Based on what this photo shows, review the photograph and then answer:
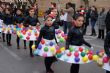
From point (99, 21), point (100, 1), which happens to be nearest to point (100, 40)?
point (99, 21)

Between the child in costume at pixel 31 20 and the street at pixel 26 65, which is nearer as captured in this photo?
the street at pixel 26 65

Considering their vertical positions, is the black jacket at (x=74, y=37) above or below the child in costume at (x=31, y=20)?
above

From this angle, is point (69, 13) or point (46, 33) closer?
point (46, 33)

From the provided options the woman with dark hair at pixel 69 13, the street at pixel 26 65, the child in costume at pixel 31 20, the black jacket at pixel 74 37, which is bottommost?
the street at pixel 26 65

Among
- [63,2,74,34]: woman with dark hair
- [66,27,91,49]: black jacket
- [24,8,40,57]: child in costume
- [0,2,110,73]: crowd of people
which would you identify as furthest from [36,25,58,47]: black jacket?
[63,2,74,34]: woman with dark hair

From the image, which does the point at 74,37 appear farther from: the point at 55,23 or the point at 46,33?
the point at 55,23

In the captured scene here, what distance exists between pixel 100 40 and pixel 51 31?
345 inches

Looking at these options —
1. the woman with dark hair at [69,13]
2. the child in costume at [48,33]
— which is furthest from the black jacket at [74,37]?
the woman with dark hair at [69,13]

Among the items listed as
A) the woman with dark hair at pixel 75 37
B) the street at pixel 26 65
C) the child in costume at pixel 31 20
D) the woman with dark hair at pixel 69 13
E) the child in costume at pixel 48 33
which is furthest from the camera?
the woman with dark hair at pixel 69 13

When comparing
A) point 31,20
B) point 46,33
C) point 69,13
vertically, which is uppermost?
point 46,33

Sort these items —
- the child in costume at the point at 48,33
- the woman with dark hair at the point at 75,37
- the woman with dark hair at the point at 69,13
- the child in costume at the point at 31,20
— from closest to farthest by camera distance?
the woman with dark hair at the point at 75,37 → the child in costume at the point at 48,33 → the child in costume at the point at 31,20 → the woman with dark hair at the point at 69,13

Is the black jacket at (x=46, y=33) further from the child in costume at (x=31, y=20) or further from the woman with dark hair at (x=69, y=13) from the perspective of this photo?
the woman with dark hair at (x=69, y=13)

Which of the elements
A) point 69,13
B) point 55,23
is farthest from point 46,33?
point 69,13

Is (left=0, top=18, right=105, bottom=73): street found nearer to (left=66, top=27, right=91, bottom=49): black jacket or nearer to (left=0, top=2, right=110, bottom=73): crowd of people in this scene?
(left=0, top=2, right=110, bottom=73): crowd of people
